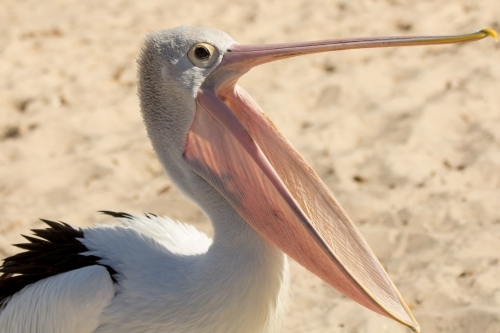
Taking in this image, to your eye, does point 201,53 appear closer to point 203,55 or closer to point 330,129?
point 203,55

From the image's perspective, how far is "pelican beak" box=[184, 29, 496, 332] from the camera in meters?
2.33

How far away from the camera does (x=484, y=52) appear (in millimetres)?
5152

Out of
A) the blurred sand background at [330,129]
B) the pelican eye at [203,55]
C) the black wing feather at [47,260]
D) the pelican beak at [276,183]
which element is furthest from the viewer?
the blurred sand background at [330,129]

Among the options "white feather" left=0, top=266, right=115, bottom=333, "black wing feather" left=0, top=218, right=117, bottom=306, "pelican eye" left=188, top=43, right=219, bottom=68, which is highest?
"pelican eye" left=188, top=43, right=219, bottom=68

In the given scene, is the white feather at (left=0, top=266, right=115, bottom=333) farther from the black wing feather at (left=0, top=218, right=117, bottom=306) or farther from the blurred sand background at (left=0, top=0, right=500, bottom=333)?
the blurred sand background at (left=0, top=0, right=500, bottom=333)

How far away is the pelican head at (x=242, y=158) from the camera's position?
2357mm

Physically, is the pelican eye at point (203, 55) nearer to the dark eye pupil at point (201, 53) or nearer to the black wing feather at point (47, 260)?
the dark eye pupil at point (201, 53)

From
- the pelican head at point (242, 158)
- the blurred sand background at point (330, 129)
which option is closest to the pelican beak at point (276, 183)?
the pelican head at point (242, 158)

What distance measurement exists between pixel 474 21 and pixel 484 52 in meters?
0.39

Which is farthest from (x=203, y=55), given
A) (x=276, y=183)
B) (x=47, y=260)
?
(x=47, y=260)

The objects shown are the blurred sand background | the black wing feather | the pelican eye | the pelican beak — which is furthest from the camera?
the blurred sand background

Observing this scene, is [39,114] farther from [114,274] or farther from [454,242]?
[454,242]

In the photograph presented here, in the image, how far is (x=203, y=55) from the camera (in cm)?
244

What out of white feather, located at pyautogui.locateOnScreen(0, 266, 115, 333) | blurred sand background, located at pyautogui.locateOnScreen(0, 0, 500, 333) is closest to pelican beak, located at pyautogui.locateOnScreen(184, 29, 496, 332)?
white feather, located at pyautogui.locateOnScreen(0, 266, 115, 333)
